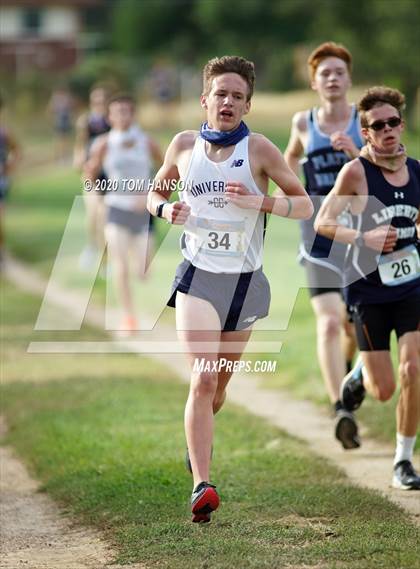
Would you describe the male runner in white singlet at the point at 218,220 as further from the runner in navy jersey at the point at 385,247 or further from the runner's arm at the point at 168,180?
the runner in navy jersey at the point at 385,247

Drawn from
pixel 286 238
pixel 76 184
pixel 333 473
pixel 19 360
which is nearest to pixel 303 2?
pixel 76 184

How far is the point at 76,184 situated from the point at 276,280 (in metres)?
19.2

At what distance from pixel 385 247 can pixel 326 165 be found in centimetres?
181

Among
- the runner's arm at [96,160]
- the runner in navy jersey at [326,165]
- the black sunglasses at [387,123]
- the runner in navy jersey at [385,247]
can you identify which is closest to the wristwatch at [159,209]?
the runner in navy jersey at [385,247]

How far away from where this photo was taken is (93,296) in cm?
1681

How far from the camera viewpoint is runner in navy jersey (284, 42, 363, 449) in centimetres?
903

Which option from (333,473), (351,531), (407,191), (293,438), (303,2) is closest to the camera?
(351,531)

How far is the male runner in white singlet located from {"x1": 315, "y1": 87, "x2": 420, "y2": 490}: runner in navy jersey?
0.78 metres

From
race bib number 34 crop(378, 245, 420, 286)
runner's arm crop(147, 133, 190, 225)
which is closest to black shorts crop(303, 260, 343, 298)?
race bib number 34 crop(378, 245, 420, 286)

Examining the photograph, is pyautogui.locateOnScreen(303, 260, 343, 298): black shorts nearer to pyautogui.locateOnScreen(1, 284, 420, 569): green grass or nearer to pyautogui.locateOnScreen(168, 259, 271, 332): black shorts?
pyautogui.locateOnScreen(1, 284, 420, 569): green grass

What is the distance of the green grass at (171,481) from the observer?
20.1 ft

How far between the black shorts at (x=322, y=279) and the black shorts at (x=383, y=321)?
4.47 ft

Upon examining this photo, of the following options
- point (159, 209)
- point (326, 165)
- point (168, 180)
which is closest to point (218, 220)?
point (159, 209)

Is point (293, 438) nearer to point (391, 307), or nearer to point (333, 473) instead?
point (333, 473)
